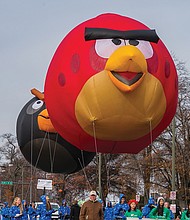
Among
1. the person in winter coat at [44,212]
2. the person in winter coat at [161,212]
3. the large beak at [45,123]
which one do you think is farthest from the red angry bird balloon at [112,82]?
the person in winter coat at [44,212]

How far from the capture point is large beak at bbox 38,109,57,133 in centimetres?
1980

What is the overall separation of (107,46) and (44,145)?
296 inches

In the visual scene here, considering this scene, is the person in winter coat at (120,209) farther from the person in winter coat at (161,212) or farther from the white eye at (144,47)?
the white eye at (144,47)

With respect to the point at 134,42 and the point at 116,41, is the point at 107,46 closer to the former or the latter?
the point at 116,41

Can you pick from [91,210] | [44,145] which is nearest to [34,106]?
[44,145]

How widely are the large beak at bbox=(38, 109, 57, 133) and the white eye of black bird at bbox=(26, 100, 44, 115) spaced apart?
89cm

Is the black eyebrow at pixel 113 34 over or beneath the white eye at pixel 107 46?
over

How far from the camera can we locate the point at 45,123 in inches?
783

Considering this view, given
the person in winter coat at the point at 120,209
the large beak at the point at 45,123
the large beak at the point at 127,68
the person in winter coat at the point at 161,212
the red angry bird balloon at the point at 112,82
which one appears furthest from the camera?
the person in winter coat at the point at 120,209

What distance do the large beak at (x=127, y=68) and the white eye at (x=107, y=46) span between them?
211 mm

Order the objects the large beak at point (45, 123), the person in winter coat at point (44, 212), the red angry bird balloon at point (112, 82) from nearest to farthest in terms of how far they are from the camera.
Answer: the red angry bird balloon at point (112, 82), the large beak at point (45, 123), the person in winter coat at point (44, 212)

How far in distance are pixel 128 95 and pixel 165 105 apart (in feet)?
4.36

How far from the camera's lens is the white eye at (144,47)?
1403cm

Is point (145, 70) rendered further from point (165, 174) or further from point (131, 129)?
point (165, 174)
